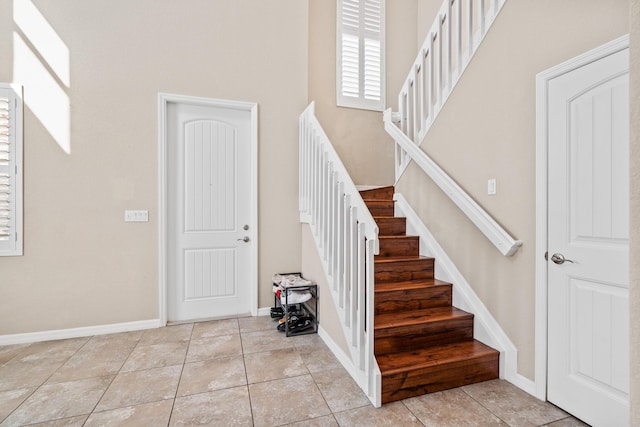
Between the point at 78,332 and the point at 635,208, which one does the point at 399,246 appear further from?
the point at 78,332

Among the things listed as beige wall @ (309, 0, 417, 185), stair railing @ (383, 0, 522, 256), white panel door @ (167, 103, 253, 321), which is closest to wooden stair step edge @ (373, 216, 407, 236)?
stair railing @ (383, 0, 522, 256)

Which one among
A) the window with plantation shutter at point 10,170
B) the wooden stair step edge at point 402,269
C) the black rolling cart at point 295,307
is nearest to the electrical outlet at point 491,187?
the wooden stair step edge at point 402,269

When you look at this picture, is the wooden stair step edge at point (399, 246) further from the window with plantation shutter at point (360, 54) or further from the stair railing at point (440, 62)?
the window with plantation shutter at point (360, 54)

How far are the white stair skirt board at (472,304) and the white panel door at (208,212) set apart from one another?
5.68 ft

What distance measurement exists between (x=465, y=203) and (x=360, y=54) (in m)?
2.75

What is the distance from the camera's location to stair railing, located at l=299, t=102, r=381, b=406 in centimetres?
198

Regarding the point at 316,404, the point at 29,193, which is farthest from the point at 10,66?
the point at 316,404

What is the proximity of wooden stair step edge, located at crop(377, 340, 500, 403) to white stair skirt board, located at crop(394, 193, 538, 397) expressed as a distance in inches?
2.6

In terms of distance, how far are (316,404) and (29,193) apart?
295 cm

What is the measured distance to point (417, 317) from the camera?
242 cm

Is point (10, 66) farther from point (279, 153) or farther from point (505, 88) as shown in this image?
point (505, 88)

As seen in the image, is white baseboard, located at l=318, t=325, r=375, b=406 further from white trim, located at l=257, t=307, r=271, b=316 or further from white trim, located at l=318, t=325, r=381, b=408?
white trim, located at l=257, t=307, r=271, b=316

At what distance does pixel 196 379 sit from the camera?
2.22m

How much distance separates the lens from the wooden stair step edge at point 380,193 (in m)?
3.84
